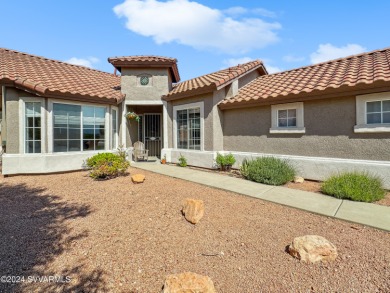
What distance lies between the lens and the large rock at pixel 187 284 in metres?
2.20

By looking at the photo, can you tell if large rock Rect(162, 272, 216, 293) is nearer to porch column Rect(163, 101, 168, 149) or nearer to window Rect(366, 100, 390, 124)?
window Rect(366, 100, 390, 124)

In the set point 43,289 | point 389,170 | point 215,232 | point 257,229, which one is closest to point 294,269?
point 257,229

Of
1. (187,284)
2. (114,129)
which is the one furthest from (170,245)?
(114,129)

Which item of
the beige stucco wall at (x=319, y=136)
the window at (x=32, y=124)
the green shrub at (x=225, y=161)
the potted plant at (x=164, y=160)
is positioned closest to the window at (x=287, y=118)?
the beige stucco wall at (x=319, y=136)

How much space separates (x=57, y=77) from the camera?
955cm

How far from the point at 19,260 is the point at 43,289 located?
36.5 inches

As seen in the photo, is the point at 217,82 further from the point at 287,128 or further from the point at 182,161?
the point at 182,161

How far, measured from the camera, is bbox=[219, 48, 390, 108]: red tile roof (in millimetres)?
6312

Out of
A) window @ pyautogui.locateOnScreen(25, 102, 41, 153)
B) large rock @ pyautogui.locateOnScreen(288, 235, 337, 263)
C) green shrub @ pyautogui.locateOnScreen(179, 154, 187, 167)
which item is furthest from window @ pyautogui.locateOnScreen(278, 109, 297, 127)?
window @ pyautogui.locateOnScreen(25, 102, 41, 153)

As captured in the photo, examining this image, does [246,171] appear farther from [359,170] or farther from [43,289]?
[43,289]

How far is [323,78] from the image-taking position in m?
7.56

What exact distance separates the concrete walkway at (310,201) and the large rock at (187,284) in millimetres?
3325

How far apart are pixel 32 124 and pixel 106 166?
12.2 feet

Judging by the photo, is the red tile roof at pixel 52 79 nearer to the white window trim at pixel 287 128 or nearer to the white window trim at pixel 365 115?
the white window trim at pixel 287 128
